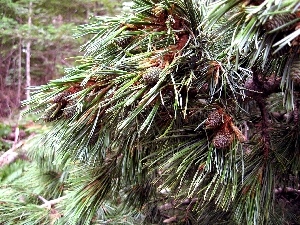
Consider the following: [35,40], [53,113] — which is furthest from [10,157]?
[53,113]

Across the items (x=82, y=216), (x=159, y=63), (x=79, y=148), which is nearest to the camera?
(x=159, y=63)

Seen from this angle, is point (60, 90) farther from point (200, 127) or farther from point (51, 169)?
point (51, 169)

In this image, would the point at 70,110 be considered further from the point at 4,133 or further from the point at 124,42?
the point at 4,133

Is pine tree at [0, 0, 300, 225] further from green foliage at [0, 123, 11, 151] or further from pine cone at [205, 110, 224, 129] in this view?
green foliage at [0, 123, 11, 151]

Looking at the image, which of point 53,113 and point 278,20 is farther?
point 53,113

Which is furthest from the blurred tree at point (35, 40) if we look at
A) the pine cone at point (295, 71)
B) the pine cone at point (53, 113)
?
the pine cone at point (295, 71)

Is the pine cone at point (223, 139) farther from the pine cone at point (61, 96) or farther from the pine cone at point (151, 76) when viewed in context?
the pine cone at point (61, 96)

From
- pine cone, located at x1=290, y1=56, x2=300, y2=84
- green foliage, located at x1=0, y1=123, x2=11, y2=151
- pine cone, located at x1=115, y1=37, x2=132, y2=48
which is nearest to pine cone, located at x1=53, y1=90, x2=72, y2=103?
pine cone, located at x1=115, y1=37, x2=132, y2=48

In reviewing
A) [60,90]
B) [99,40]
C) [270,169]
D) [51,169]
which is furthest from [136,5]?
[51,169]
